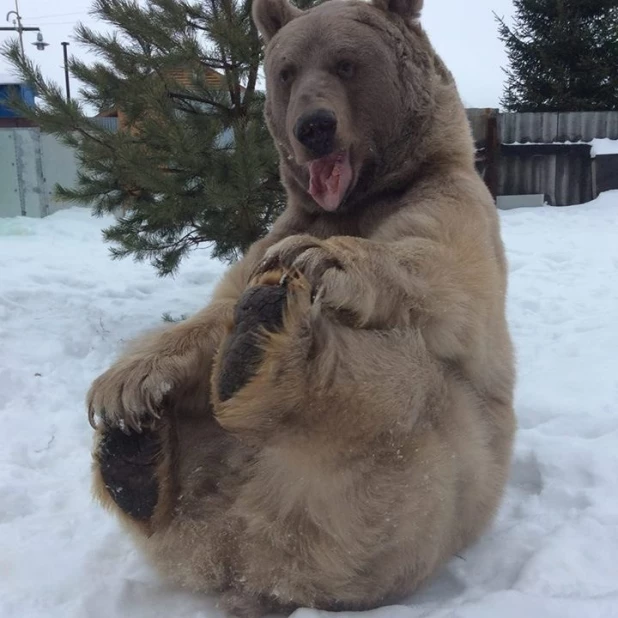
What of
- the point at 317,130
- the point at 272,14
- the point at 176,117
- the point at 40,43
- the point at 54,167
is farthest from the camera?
the point at 40,43

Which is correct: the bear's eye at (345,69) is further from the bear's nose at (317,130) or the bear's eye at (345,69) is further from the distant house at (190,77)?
the distant house at (190,77)

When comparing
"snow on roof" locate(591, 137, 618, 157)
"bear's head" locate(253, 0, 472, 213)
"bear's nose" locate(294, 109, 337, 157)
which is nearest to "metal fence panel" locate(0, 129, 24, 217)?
"snow on roof" locate(591, 137, 618, 157)

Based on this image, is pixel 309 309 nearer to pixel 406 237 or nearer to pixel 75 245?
pixel 406 237

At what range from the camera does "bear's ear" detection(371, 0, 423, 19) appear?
9.64ft

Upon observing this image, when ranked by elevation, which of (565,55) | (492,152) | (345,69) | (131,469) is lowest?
(131,469)

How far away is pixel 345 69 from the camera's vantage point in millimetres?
2803

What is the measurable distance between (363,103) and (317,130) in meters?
0.30

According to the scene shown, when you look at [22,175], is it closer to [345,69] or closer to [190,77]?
[190,77]

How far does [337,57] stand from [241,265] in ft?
2.93

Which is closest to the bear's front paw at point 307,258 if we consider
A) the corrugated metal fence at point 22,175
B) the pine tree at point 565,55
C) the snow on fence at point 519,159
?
the snow on fence at point 519,159

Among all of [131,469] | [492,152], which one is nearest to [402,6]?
[131,469]

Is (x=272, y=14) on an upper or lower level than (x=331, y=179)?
upper

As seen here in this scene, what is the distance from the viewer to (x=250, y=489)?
2264 millimetres

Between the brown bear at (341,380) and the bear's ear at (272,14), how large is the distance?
0.30m
